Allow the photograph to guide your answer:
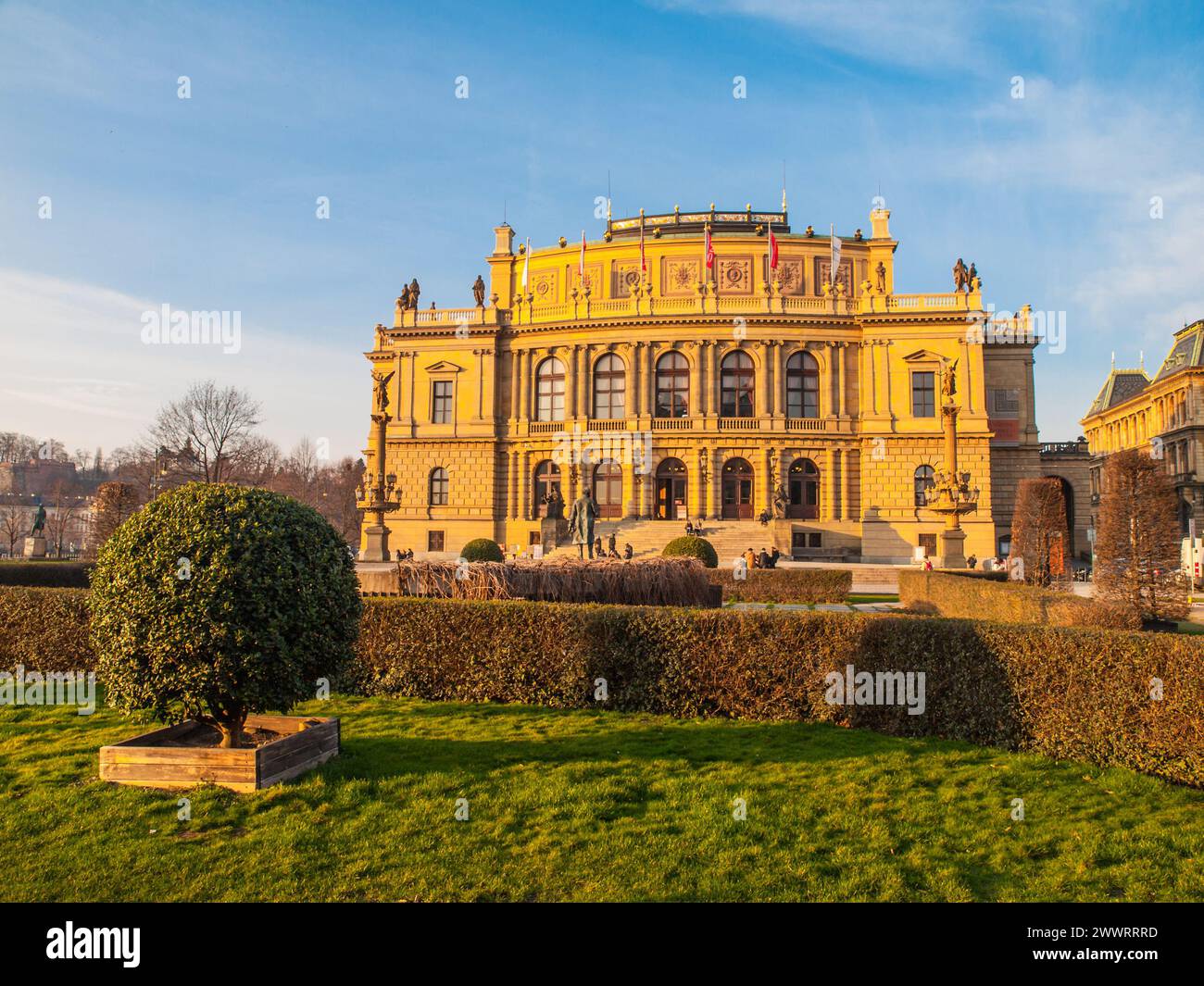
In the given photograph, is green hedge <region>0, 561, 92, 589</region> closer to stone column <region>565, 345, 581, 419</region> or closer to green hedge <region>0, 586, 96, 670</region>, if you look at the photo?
green hedge <region>0, 586, 96, 670</region>

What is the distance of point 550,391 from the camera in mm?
49688

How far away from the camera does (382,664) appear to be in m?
10.7

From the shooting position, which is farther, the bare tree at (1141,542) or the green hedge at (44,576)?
the green hedge at (44,576)

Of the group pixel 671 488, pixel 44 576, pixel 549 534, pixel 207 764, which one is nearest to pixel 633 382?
pixel 671 488

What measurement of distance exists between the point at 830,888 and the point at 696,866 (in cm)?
86

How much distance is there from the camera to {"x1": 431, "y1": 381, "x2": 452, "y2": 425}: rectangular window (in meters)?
50.2

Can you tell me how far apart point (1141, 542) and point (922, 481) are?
111 ft

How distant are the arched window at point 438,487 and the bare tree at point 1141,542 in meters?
40.7

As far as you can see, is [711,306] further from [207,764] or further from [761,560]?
[207,764]

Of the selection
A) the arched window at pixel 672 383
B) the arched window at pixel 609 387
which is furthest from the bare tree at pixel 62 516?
the arched window at pixel 672 383

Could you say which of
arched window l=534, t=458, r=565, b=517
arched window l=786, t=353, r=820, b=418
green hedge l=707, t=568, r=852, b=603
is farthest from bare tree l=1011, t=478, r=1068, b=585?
arched window l=534, t=458, r=565, b=517

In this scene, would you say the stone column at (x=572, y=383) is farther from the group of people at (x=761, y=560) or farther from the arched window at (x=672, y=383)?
the group of people at (x=761, y=560)

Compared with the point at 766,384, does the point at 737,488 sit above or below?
below

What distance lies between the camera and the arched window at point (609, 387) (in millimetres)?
48406
